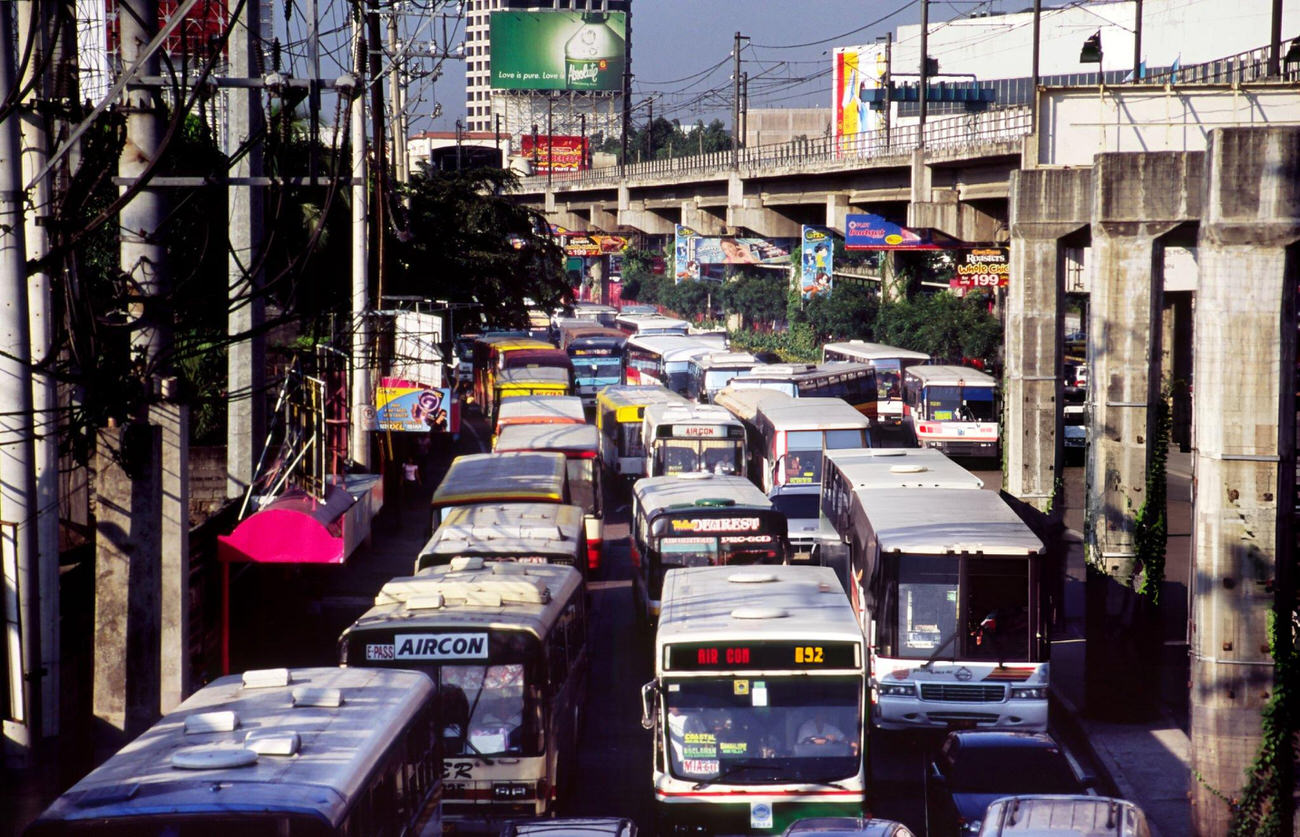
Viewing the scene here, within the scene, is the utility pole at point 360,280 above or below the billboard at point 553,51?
below

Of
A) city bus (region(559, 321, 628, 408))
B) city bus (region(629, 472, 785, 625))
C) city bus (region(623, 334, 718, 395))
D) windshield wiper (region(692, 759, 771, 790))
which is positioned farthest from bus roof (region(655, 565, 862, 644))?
city bus (region(559, 321, 628, 408))

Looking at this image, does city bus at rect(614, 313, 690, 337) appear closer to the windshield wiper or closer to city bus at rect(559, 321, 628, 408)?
city bus at rect(559, 321, 628, 408)

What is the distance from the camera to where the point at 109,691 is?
11.3 metres

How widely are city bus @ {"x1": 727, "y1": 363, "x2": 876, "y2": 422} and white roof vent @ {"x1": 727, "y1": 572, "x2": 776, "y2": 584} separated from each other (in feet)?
72.6

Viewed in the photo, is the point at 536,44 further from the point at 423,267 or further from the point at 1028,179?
the point at 1028,179

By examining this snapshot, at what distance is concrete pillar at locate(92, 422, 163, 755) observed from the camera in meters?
11.1

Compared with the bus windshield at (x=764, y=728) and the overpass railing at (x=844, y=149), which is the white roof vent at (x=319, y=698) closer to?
the bus windshield at (x=764, y=728)

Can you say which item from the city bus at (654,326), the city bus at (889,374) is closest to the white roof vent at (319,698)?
the city bus at (889,374)

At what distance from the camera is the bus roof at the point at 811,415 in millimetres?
26969

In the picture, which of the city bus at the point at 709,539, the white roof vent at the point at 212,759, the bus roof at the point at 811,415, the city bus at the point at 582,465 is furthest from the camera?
the bus roof at the point at 811,415

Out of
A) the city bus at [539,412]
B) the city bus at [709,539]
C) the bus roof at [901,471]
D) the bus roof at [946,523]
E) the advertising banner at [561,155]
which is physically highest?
the advertising banner at [561,155]

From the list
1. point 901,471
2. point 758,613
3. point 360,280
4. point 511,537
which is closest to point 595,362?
point 360,280

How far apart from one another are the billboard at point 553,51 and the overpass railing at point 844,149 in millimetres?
19572

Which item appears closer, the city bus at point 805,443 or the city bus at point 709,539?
the city bus at point 709,539
